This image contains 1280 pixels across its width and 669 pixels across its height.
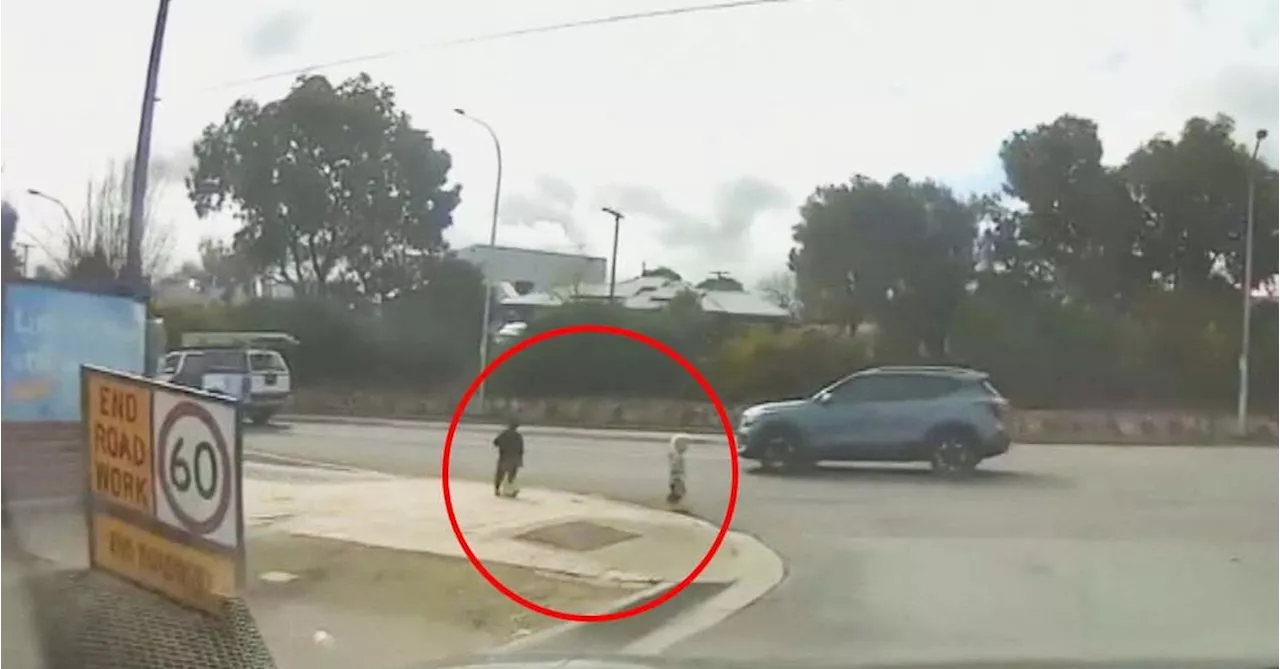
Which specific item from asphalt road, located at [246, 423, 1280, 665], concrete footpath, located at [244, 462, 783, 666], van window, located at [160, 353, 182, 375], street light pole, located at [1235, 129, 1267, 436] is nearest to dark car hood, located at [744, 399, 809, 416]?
asphalt road, located at [246, 423, 1280, 665]

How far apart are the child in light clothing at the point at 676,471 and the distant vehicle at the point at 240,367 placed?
289 centimetres

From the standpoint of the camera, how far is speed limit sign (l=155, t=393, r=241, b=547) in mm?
A: 5820

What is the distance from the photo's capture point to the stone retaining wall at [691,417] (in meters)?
11.0

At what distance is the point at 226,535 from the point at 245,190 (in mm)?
5084

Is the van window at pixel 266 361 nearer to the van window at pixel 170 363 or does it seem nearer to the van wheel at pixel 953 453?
the van window at pixel 170 363

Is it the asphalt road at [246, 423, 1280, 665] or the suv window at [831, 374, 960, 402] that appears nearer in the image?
the asphalt road at [246, 423, 1280, 665]

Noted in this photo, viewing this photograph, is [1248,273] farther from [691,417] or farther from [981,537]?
[691,417]

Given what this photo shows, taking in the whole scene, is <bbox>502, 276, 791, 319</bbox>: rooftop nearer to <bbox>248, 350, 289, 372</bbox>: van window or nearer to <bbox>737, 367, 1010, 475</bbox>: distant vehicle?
<bbox>737, 367, 1010, 475</bbox>: distant vehicle

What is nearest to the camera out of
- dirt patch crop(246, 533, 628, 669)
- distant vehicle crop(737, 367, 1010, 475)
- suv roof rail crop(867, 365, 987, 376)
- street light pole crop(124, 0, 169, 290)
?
dirt patch crop(246, 533, 628, 669)

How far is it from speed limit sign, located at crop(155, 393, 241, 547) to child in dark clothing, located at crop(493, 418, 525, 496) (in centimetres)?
477

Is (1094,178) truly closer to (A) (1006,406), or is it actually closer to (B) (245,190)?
(A) (1006,406)

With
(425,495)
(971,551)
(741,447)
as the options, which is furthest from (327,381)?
(971,551)

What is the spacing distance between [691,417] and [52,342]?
4.68 metres

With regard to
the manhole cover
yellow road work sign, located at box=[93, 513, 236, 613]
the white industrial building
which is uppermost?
the white industrial building
